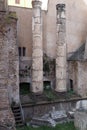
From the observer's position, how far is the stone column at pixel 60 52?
17953 millimetres

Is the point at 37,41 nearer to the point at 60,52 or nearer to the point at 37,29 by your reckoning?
the point at 37,29

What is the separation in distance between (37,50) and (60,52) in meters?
1.65

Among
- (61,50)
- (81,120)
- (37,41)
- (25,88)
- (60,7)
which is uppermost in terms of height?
(60,7)

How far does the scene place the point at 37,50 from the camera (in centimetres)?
1756

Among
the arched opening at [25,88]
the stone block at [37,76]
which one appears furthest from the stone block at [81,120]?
the arched opening at [25,88]

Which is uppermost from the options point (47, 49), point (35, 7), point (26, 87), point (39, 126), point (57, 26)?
point (35, 7)

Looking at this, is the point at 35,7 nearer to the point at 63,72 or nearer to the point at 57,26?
the point at 57,26

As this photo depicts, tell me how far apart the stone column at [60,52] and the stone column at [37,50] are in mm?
1259

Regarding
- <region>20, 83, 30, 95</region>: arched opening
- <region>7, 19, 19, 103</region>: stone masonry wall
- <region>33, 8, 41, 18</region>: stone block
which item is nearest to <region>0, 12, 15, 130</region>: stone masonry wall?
<region>7, 19, 19, 103</region>: stone masonry wall

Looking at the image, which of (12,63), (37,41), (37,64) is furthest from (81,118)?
(37,41)

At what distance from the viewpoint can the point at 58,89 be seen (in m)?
18.0

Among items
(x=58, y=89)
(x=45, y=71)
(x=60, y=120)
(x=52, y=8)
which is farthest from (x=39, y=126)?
(x=52, y=8)

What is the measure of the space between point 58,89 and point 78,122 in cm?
521

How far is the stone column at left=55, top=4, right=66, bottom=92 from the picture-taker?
18.0 metres
